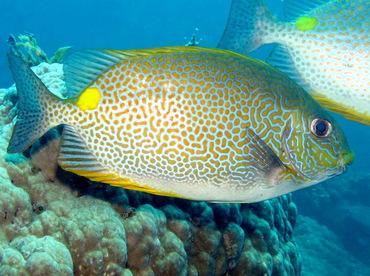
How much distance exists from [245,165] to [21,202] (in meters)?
1.85

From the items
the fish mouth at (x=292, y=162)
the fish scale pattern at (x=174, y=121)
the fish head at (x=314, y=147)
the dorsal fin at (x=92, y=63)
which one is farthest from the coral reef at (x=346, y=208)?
the dorsal fin at (x=92, y=63)

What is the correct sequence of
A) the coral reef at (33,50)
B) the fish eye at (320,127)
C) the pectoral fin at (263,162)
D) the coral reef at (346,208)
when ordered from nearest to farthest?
the pectoral fin at (263,162) < the fish eye at (320,127) < the coral reef at (33,50) < the coral reef at (346,208)

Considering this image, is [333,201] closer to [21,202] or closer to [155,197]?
[155,197]

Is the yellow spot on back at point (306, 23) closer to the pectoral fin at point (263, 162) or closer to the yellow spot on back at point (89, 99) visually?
the pectoral fin at point (263, 162)

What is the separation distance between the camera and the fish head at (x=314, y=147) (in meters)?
1.93

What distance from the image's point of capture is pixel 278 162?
1.84 metres

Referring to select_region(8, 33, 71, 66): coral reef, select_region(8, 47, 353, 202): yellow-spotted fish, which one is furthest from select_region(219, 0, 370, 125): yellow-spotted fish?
select_region(8, 33, 71, 66): coral reef

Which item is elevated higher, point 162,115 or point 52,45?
point 162,115

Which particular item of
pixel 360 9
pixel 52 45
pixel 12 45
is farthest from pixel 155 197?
pixel 52 45

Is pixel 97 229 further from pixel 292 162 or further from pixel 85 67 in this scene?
pixel 292 162

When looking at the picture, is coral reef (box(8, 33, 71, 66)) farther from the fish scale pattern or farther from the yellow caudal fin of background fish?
the yellow caudal fin of background fish

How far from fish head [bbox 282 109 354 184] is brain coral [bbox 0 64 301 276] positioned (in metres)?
1.65

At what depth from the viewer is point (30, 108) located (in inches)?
76.7

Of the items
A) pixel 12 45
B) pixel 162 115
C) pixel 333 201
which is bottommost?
pixel 333 201
